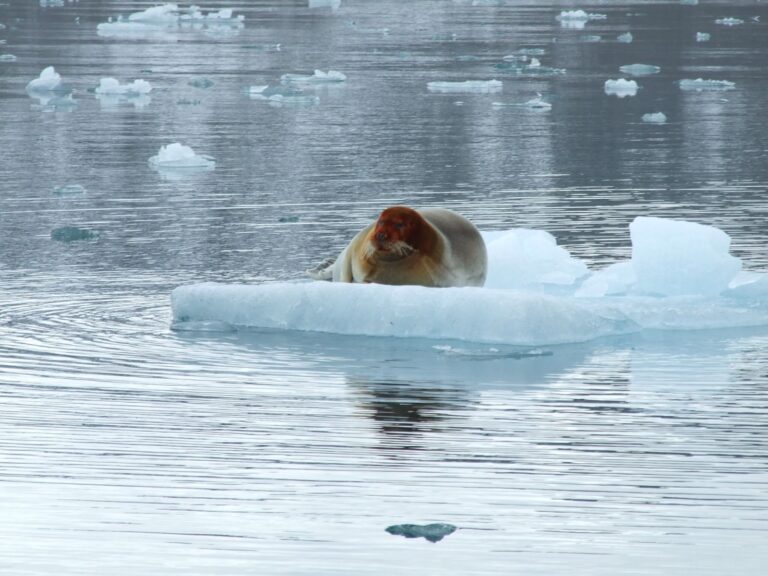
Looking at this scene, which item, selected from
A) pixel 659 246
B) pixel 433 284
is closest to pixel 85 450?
pixel 433 284

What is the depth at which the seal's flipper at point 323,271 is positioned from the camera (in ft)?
27.3

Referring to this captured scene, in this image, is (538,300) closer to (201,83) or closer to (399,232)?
(399,232)

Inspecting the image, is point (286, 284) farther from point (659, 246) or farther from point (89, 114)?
point (89, 114)

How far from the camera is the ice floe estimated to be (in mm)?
6973

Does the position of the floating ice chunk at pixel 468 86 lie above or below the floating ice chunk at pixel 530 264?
below

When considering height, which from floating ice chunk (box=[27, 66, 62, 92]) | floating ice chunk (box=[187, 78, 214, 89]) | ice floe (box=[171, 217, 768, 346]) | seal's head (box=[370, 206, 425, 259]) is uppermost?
seal's head (box=[370, 206, 425, 259])

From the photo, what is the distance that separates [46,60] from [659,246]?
19524mm

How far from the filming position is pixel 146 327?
7.36 metres

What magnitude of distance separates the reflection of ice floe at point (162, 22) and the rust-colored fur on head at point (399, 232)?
25639 millimetres

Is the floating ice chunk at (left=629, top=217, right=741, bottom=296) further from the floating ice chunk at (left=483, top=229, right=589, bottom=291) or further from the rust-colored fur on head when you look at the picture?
the rust-colored fur on head

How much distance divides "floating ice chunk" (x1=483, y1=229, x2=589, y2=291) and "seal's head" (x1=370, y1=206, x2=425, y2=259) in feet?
2.40

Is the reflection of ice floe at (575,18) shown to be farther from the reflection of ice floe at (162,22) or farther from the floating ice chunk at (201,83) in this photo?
the floating ice chunk at (201,83)

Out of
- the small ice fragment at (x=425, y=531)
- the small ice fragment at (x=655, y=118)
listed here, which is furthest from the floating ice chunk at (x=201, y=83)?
the small ice fragment at (x=425, y=531)

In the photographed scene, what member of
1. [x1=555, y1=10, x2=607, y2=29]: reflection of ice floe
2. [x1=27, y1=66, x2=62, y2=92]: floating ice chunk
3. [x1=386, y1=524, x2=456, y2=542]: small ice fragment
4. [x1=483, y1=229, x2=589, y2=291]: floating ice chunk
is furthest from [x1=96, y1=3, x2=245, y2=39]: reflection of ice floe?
[x1=386, y1=524, x2=456, y2=542]: small ice fragment
